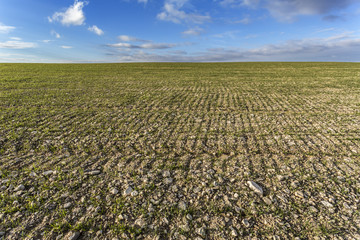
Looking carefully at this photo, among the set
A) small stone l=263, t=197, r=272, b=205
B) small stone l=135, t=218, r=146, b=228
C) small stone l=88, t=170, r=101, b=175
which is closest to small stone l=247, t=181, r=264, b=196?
small stone l=263, t=197, r=272, b=205

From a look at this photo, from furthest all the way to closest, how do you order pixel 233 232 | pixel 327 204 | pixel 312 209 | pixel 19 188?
pixel 19 188 → pixel 327 204 → pixel 312 209 → pixel 233 232

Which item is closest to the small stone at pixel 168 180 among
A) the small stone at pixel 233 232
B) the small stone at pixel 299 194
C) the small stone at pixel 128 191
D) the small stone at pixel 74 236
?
the small stone at pixel 128 191

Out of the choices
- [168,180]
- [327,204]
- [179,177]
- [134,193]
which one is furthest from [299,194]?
[134,193]

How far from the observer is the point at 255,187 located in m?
4.35

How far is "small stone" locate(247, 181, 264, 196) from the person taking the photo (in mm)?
4258

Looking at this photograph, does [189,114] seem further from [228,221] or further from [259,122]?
[228,221]

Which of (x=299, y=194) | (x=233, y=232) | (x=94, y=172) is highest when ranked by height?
(x=94, y=172)

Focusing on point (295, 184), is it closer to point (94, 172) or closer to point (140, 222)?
point (140, 222)

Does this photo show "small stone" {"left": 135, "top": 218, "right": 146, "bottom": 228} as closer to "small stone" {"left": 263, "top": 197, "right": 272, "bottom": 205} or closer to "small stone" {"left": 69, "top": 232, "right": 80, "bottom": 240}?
"small stone" {"left": 69, "top": 232, "right": 80, "bottom": 240}

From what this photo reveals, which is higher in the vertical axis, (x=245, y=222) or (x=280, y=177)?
(x=280, y=177)

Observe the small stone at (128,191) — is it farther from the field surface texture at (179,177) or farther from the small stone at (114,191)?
the small stone at (114,191)

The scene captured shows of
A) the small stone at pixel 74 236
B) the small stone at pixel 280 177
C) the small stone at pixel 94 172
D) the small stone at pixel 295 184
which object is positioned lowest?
the small stone at pixel 74 236

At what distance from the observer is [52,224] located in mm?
3451

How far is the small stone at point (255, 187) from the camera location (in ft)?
14.0
